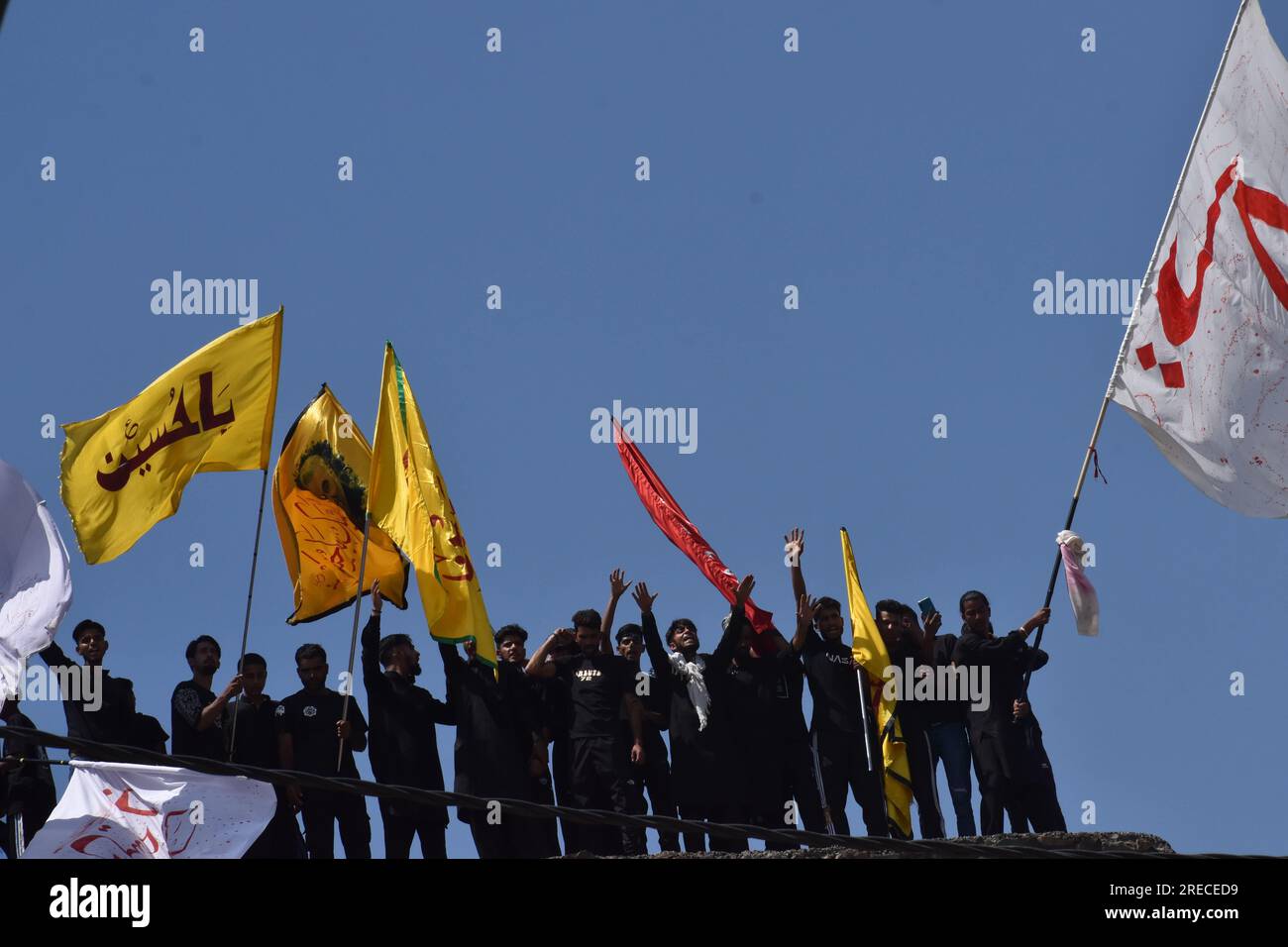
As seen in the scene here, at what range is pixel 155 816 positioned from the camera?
13.3 m

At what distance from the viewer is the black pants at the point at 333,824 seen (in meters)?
14.0

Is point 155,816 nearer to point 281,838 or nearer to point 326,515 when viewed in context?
point 281,838

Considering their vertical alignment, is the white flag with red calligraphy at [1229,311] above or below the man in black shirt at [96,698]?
above

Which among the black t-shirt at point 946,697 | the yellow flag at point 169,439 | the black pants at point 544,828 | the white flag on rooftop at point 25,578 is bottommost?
the black pants at point 544,828

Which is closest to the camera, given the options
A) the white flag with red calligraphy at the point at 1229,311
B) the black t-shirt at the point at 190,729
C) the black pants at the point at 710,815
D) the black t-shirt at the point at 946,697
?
the black t-shirt at the point at 190,729

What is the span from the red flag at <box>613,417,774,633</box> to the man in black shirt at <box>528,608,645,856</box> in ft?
3.62

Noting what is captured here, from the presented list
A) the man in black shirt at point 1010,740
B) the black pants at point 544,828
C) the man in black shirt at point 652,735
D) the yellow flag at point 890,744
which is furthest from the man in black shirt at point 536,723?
the man in black shirt at point 1010,740

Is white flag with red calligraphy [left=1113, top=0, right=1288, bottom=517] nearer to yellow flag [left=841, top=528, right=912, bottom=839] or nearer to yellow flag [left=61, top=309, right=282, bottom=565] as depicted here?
yellow flag [left=841, top=528, right=912, bottom=839]

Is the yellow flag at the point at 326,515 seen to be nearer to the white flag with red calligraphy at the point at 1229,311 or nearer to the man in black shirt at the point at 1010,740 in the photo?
the man in black shirt at the point at 1010,740

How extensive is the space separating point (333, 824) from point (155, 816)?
1.35 m

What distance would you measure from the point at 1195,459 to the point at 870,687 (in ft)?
9.65

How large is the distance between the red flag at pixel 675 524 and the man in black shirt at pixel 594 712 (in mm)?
1104

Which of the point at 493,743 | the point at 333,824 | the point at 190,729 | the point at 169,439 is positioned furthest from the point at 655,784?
the point at 169,439
